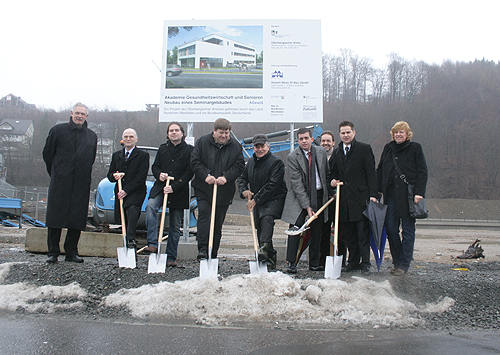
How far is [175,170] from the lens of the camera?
5379mm

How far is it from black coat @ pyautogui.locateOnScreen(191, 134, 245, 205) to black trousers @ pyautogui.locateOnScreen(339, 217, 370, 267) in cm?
153

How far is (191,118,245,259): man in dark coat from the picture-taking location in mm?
4949

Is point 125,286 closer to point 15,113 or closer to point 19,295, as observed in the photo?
point 19,295

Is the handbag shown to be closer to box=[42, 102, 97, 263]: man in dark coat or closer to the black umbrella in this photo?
the black umbrella

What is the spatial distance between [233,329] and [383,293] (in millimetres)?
1583

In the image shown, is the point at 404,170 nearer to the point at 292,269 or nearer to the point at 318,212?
the point at 318,212

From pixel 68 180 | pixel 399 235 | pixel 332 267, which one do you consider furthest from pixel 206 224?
pixel 399 235

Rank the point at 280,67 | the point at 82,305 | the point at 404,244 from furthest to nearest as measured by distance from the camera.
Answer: the point at 280,67 < the point at 404,244 < the point at 82,305

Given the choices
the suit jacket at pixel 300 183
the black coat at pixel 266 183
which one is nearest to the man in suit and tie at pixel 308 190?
the suit jacket at pixel 300 183

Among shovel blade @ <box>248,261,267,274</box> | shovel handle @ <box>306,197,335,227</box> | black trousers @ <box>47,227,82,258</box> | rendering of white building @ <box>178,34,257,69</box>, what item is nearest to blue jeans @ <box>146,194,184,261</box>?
black trousers @ <box>47,227,82,258</box>

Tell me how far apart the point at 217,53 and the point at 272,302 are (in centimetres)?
545

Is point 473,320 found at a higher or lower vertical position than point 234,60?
lower

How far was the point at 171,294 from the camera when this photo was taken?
3629 mm

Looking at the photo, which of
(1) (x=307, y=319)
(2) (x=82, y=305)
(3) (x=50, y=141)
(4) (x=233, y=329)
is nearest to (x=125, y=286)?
(2) (x=82, y=305)
